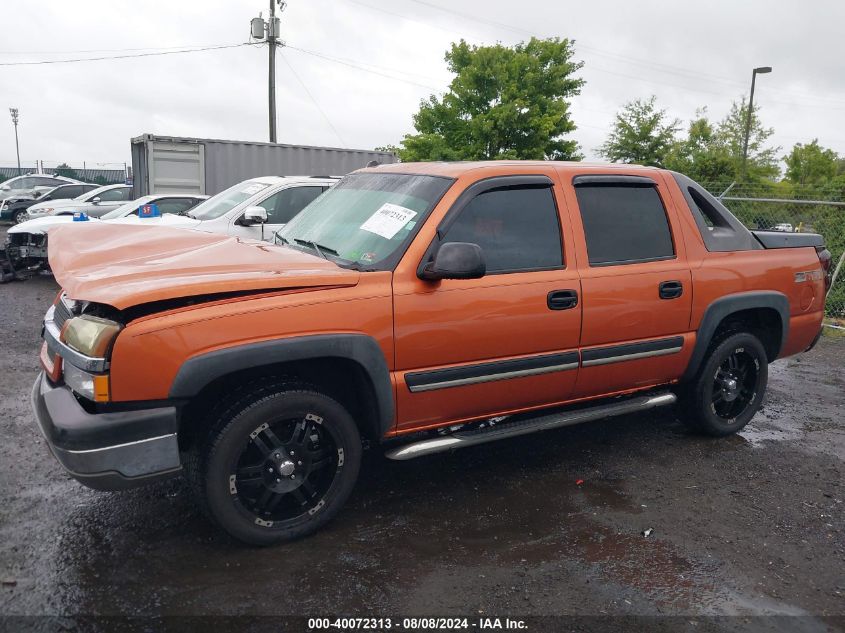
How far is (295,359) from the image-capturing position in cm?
318

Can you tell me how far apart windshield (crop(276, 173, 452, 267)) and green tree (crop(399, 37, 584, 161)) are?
20930mm

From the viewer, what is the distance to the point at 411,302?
3457 millimetres

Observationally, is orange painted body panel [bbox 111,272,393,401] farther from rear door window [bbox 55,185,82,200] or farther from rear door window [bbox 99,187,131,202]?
rear door window [bbox 55,185,82,200]

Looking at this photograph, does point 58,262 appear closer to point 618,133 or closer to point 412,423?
point 412,423

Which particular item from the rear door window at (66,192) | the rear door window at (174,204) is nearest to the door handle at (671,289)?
the rear door window at (174,204)

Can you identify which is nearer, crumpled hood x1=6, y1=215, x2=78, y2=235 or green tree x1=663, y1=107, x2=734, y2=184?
crumpled hood x1=6, y1=215, x2=78, y2=235

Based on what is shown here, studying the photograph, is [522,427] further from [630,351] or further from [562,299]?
[630,351]

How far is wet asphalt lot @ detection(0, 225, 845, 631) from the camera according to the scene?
9.73ft

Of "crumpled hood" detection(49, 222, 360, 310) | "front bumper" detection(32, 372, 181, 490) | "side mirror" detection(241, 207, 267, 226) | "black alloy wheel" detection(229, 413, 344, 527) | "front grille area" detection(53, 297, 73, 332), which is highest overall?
"side mirror" detection(241, 207, 267, 226)

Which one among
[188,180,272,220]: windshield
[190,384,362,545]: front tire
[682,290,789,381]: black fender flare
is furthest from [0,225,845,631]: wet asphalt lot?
[188,180,272,220]: windshield

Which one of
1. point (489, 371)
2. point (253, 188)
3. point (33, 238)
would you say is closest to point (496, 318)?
point (489, 371)

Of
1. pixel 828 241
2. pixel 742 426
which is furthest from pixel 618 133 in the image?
pixel 742 426

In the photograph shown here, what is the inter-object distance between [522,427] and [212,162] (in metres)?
12.8

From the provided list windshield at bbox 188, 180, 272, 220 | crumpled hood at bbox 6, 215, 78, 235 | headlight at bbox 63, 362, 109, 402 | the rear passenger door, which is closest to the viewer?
headlight at bbox 63, 362, 109, 402
